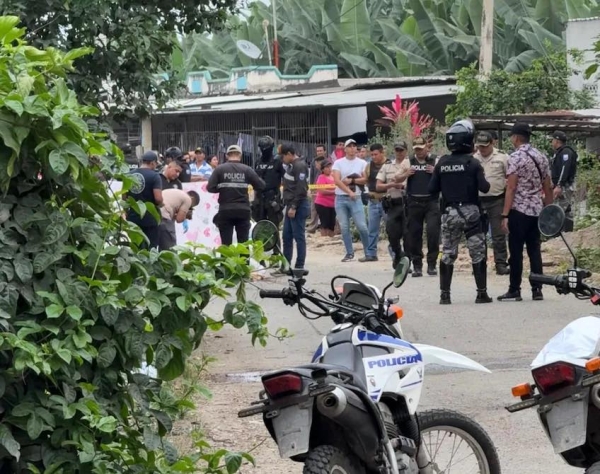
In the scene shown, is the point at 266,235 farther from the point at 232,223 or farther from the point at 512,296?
the point at 232,223

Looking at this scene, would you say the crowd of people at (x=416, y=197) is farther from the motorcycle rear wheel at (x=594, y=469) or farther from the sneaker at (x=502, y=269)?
the motorcycle rear wheel at (x=594, y=469)

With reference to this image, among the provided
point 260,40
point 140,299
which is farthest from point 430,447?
point 260,40

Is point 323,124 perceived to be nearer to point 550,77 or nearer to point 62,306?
point 550,77

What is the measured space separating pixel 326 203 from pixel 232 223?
6.60m

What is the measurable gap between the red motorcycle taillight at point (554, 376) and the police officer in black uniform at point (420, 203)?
390 inches

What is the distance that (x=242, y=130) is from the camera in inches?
1231

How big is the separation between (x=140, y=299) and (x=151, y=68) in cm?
535

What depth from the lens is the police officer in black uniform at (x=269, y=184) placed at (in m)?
15.7

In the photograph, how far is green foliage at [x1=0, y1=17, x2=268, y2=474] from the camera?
158 inches

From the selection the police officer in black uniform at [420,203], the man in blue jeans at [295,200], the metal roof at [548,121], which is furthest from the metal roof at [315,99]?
the police officer in black uniform at [420,203]

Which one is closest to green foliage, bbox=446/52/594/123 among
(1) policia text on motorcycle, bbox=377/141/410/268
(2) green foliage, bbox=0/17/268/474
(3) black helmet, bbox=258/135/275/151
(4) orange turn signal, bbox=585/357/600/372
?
(1) policia text on motorcycle, bbox=377/141/410/268

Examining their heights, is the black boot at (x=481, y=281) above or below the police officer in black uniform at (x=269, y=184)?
below

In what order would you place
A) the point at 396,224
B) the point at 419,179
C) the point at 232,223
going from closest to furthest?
the point at 232,223
the point at 419,179
the point at 396,224

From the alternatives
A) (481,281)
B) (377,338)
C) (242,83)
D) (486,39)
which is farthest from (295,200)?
(242,83)
